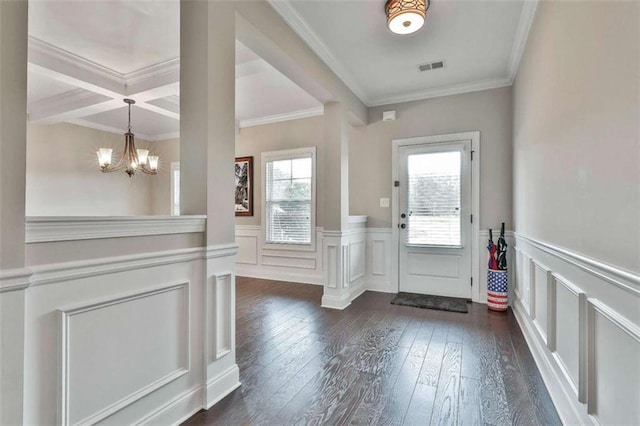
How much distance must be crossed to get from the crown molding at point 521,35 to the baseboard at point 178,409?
11.3ft

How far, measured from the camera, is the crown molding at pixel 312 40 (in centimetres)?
237

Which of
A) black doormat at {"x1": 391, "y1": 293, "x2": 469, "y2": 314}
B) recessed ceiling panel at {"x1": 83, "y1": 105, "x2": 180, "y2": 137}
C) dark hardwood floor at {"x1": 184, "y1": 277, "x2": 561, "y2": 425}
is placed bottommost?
dark hardwood floor at {"x1": 184, "y1": 277, "x2": 561, "y2": 425}

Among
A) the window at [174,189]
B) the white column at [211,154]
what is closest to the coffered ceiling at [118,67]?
the white column at [211,154]

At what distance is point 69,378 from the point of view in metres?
1.21

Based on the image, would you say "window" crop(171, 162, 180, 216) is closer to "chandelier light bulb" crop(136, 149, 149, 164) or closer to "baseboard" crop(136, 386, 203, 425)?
"chandelier light bulb" crop(136, 149, 149, 164)

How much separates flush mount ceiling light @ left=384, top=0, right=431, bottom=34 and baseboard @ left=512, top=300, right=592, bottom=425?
2474 millimetres

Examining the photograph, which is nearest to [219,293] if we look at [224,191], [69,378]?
[224,191]

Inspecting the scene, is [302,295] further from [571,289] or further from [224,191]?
[571,289]

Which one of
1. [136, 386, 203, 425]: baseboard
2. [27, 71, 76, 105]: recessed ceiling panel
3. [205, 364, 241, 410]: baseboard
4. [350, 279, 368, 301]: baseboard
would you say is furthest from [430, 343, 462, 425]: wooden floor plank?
[27, 71, 76, 105]: recessed ceiling panel

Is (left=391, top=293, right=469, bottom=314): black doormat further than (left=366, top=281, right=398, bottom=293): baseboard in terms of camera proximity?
No

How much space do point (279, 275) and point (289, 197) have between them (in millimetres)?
1291

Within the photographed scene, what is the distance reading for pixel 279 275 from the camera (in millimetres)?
5102

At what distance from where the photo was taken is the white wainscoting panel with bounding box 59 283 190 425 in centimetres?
122

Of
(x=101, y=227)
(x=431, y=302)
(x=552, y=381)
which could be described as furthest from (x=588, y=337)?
(x=431, y=302)
